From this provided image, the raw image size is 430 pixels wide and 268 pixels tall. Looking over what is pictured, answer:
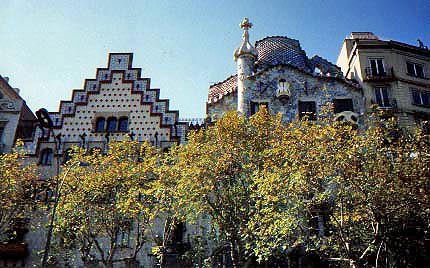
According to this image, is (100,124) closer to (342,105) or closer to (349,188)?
(342,105)

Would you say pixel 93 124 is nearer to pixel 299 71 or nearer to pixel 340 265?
pixel 299 71

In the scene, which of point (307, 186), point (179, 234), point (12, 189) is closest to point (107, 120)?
point (12, 189)

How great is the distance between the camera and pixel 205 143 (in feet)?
74.5

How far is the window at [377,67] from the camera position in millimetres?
31831

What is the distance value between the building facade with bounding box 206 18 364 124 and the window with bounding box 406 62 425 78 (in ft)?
14.4

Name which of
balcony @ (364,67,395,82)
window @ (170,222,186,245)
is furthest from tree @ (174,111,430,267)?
balcony @ (364,67,395,82)

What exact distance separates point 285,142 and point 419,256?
9502 mm

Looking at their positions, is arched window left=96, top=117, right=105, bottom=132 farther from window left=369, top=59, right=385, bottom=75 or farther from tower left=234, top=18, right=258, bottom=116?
window left=369, top=59, right=385, bottom=75

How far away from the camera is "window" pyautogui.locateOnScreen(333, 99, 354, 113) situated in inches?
1219

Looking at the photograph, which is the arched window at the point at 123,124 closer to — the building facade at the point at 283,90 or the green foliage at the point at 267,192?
the building facade at the point at 283,90

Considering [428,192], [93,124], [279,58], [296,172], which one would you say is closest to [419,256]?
[428,192]

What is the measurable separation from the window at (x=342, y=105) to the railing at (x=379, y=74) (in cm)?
217

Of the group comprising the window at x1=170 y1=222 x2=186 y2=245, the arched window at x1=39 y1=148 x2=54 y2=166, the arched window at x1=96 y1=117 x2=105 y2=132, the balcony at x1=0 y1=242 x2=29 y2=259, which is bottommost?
the balcony at x1=0 y1=242 x2=29 y2=259

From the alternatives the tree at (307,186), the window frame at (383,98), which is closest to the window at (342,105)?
the window frame at (383,98)
